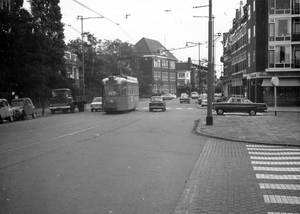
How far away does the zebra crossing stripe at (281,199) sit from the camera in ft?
21.7

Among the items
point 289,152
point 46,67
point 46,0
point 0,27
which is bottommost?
point 289,152

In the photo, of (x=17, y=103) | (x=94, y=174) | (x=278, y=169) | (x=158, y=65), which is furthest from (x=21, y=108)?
(x=158, y=65)

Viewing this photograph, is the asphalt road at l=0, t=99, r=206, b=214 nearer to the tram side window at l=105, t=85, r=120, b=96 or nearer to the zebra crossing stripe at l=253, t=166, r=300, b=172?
the zebra crossing stripe at l=253, t=166, r=300, b=172

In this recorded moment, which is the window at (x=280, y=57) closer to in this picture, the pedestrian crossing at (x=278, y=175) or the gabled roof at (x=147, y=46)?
the pedestrian crossing at (x=278, y=175)

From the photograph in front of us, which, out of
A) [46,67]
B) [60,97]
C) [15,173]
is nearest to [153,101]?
[60,97]

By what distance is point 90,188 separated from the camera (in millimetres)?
7473

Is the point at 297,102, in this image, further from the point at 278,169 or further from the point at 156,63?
the point at 156,63

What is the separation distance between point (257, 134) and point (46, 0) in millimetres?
40772

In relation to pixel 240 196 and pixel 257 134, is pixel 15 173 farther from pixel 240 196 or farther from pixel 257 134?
pixel 257 134

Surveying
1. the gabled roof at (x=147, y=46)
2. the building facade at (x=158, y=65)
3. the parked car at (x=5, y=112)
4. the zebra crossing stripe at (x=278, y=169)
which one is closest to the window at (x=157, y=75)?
the building facade at (x=158, y=65)

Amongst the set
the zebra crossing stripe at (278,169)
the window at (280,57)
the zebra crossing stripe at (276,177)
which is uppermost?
the window at (280,57)

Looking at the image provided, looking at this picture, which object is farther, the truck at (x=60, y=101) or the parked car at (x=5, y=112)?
the truck at (x=60, y=101)

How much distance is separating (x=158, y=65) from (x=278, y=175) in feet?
366

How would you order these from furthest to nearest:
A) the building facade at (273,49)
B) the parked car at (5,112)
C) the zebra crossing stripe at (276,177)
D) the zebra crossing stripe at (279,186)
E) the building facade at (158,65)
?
the building facade at (158,65) → the building facade at (273,49) → the parked car at (5,112) → the zebra crossing stripe at (276,177) → the zebra crossing stripe at (279,186)
